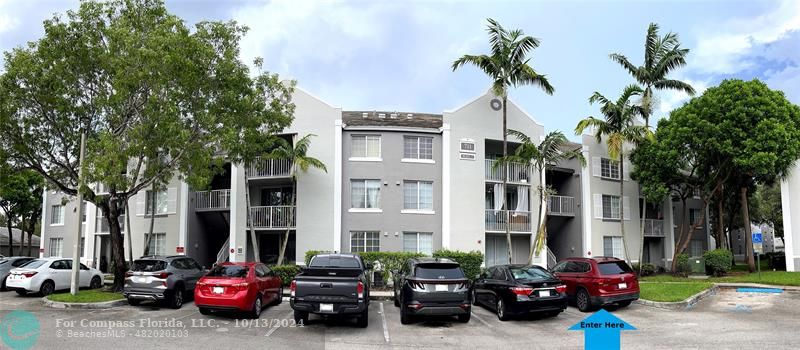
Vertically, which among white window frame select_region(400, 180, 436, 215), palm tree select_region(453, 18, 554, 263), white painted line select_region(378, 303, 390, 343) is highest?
palm tree select_region(453, 18, 554, 263)

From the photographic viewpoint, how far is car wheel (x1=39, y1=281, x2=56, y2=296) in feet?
65.0

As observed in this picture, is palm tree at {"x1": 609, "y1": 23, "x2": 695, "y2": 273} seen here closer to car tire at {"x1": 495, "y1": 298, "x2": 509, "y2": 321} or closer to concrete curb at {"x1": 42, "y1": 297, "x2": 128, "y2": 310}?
car tire at {"x1": 495, "y1": 298, "x2": 509, "y2": 321}

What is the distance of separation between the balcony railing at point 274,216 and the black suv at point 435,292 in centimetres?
1256

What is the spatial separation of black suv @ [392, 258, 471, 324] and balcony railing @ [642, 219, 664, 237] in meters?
21.2

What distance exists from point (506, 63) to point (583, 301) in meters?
12.0

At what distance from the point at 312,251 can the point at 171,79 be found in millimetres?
9028

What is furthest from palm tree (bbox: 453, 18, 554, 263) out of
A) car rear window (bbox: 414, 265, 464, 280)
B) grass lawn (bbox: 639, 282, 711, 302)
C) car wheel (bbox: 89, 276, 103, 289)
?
car wheel (bbox: 89, 276, 103, 289)

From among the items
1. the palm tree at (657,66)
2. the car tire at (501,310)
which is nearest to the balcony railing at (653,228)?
the palm tree at (657,66)

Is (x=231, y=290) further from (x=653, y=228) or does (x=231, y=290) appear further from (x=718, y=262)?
(x=653, y=228)

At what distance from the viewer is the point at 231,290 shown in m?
13.7

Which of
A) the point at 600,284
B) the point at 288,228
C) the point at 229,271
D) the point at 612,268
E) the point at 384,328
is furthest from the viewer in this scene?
the point at 288,228

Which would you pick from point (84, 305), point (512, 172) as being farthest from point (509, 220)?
point (84, 305)

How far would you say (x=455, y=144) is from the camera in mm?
25531

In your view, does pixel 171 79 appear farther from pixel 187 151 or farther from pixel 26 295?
pixel 26 295
